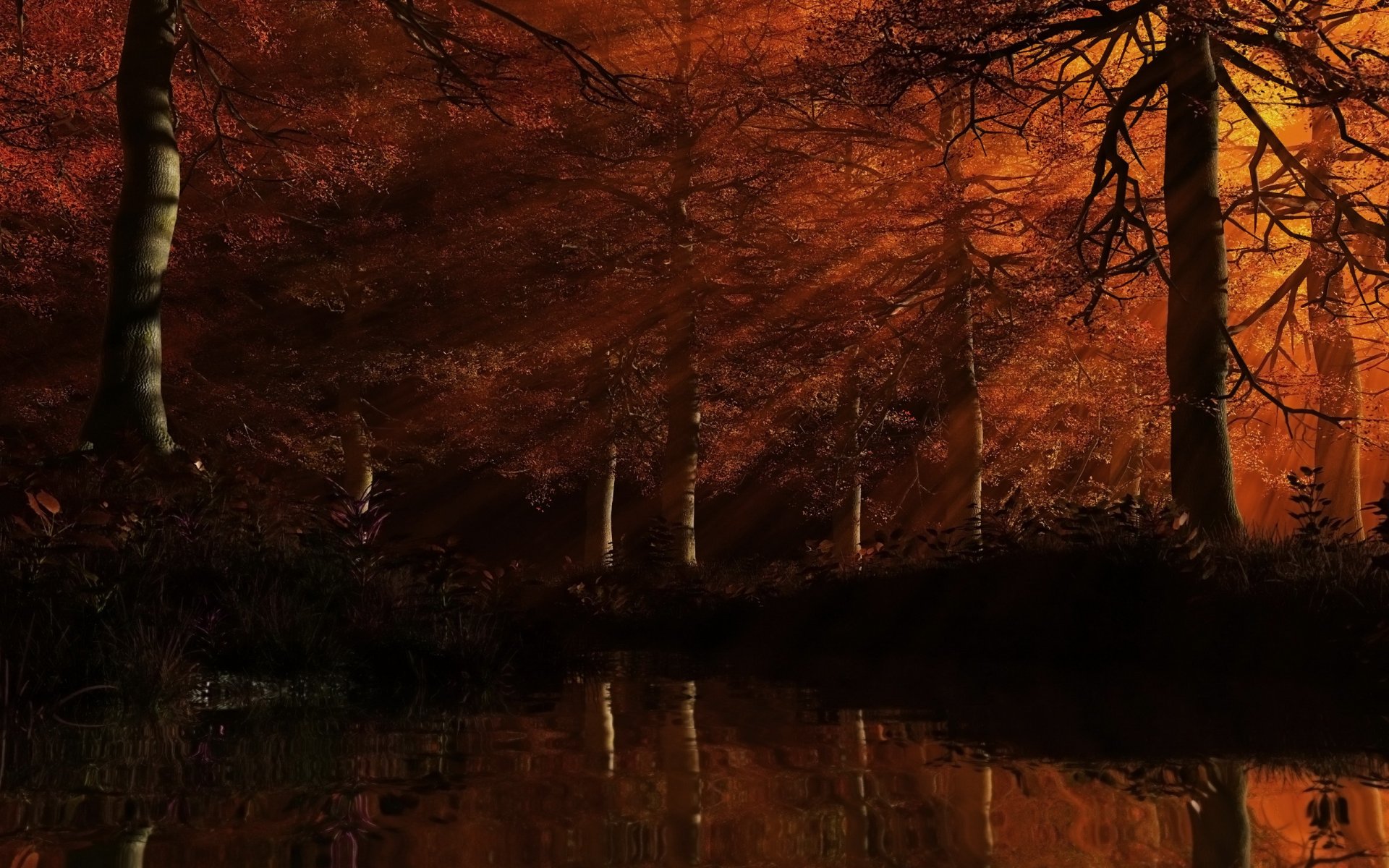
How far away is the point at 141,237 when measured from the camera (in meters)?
11.8

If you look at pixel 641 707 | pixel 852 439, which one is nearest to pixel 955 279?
pixel 852 439

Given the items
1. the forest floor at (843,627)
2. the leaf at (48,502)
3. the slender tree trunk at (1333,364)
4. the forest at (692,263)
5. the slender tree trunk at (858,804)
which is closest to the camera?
the slender tree trunk at (858,804)

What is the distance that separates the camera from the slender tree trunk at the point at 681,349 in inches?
730

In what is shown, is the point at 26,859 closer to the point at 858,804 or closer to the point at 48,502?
the point at 858,804

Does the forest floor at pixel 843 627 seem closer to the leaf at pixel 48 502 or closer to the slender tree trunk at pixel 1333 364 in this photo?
the leaf at pixel 48 502

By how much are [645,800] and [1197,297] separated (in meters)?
10.1

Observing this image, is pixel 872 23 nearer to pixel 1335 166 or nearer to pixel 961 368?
pixel 961 368

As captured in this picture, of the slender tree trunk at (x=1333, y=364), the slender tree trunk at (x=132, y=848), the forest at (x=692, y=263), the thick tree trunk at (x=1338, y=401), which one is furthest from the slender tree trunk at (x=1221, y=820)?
the thick tree trunk at (x=1338, y=401)

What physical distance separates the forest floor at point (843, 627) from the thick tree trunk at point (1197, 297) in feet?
4.88

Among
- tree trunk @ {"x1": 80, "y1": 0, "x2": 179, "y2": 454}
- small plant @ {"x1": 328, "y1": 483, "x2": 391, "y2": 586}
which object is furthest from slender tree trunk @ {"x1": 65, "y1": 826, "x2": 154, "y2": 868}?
tree trunk @ {"x1": 80, "y1": 0, "x2": 179, "y2": 454}

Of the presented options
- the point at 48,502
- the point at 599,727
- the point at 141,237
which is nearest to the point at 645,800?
the point at 599,727

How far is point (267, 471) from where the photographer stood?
1005cm

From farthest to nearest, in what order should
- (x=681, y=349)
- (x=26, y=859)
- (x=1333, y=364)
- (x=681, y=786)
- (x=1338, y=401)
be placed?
(x=1333, y=364) < (x=681, y=349) < (x=1338, y=401) < (x=681, y=786) < (x=26, y=859)

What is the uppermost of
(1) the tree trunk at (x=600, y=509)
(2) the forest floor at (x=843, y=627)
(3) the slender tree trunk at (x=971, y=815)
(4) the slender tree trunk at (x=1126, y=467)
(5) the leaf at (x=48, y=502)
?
(4) the slender tree trunk at (x=1126, y=467)
